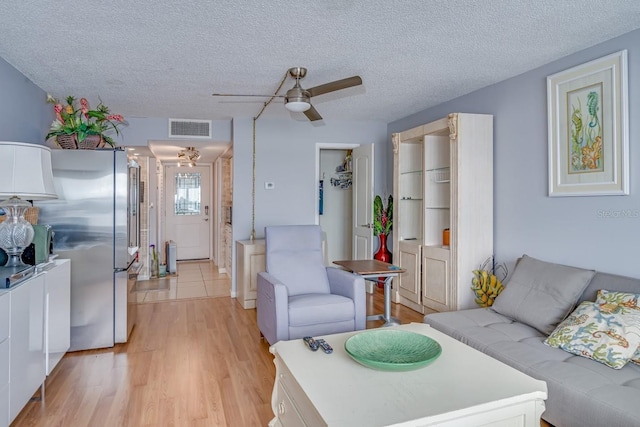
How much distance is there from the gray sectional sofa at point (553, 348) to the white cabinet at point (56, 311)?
2.64 metres

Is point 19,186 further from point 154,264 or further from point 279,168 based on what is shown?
point 154,264

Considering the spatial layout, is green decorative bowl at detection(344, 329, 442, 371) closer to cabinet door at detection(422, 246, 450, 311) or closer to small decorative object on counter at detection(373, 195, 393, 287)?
cabinet door at detection(422, 246, 450, 311)

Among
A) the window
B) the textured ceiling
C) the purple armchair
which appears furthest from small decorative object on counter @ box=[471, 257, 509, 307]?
the window

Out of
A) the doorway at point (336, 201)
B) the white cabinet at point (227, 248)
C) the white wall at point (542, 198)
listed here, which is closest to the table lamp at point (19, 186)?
the white wall at point (542, 198)

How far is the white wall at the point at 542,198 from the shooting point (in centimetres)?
266

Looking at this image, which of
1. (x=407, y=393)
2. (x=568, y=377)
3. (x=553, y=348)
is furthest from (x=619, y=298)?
(x=407, y=393)

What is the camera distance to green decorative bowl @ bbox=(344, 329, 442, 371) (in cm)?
169

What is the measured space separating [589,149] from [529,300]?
3.91 ft

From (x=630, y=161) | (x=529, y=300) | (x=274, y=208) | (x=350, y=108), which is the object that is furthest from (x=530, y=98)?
(x=274, y=208)

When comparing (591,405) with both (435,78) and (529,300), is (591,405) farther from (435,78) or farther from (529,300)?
(435,78)

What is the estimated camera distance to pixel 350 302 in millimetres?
3162

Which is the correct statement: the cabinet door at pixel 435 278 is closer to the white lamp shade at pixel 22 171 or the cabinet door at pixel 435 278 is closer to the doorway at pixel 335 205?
the doorway at pixel 335 205

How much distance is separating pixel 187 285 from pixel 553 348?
496 cm

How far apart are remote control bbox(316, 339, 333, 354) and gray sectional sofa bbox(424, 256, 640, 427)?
3.52ft
